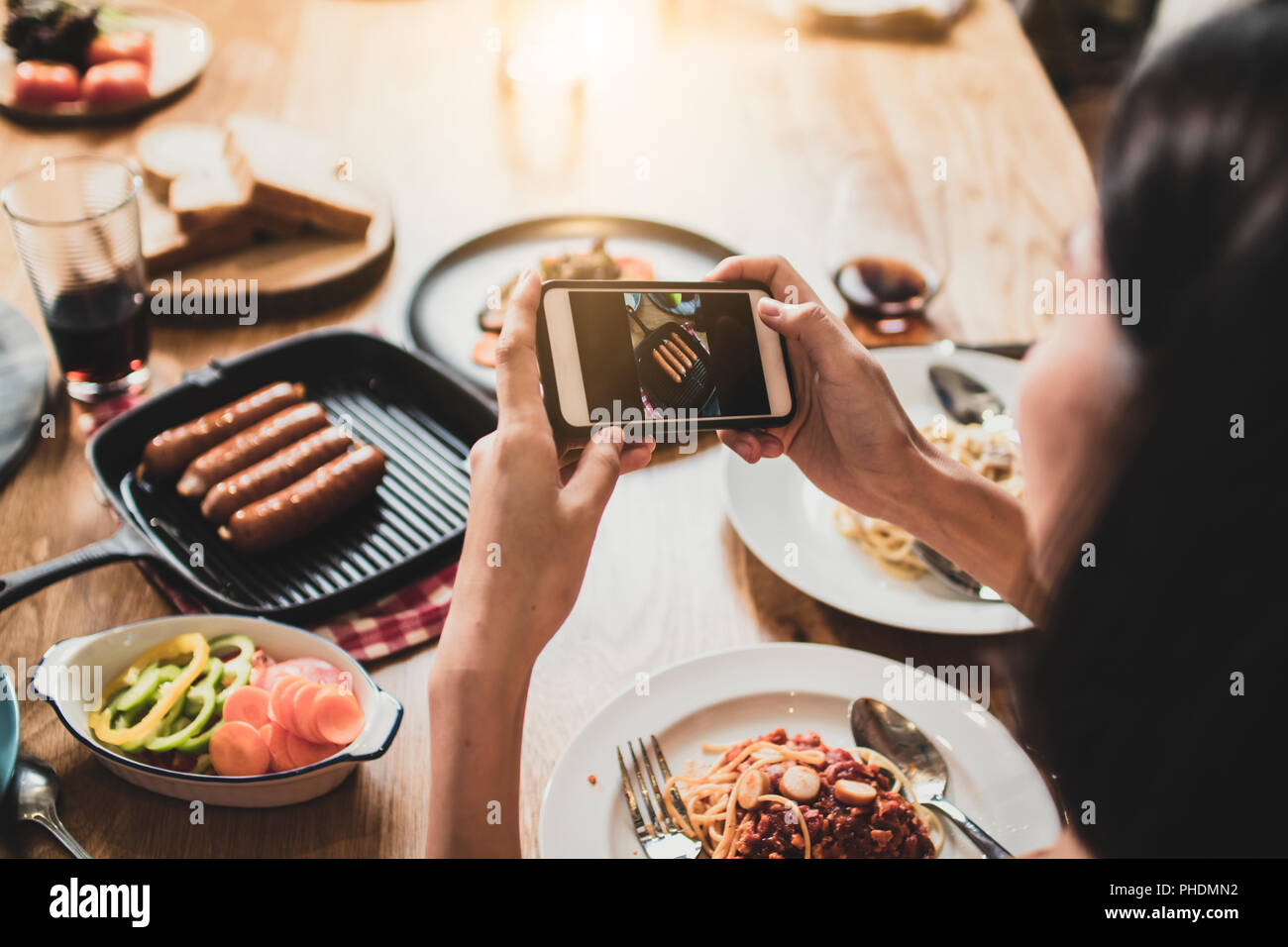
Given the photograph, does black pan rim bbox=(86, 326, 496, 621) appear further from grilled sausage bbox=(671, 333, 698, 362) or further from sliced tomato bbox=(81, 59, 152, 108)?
sliced tomato bbox=(81, 59, 152, 108)

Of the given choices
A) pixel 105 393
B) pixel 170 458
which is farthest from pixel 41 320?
pixel 170 458

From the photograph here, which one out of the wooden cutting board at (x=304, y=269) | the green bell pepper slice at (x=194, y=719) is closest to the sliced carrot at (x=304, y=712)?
the green bell pepper slice at (x=194, y=719)

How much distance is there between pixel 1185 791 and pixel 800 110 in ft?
7.14

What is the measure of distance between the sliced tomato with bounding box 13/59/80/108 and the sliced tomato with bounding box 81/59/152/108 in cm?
3

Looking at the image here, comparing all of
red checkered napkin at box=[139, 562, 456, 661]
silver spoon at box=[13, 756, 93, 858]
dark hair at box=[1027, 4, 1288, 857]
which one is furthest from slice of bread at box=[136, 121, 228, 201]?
dark hair at box=[1027, 4, 1288, 857]

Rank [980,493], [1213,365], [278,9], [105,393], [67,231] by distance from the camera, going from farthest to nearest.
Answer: [278,9] → [105,393] → [67,231] → [980,493] → [1213,365]

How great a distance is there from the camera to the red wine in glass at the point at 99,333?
1.62 meters

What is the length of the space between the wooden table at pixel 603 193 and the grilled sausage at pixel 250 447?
160mm

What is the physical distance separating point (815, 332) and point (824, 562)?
378 mm

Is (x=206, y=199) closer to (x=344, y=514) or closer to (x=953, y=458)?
(x=344, y=514)

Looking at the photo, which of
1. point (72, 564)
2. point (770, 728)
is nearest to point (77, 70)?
point (72, 564)

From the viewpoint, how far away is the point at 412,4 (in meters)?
2.90

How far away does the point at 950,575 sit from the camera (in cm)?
146

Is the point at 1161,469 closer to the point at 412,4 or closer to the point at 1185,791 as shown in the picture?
the point at 1185,791
